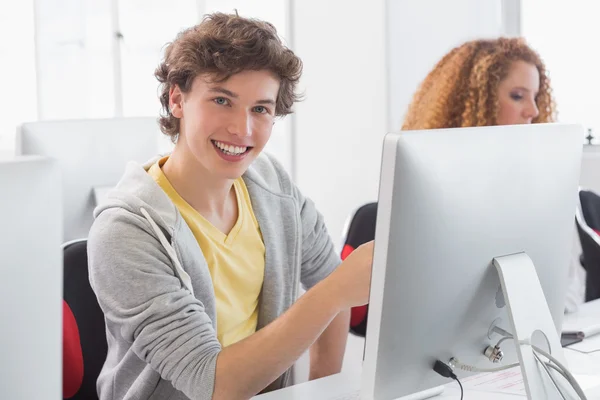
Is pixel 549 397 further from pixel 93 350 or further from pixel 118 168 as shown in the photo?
pixel 118 168

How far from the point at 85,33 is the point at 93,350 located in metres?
2.55

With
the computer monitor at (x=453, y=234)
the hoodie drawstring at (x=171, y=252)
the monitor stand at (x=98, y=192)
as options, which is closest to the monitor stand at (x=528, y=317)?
the computer monitor at (x=453, y=234)

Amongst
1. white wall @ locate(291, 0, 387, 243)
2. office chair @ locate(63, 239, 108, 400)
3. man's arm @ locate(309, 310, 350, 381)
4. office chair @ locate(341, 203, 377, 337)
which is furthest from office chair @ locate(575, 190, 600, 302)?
white wall @ locate(291, 0, 387, 243)

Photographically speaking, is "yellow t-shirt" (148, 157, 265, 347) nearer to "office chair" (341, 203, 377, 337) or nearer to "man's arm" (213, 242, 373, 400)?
"man's arm" (213, 242, 373, 400)

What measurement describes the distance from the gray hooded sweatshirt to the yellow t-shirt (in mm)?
46

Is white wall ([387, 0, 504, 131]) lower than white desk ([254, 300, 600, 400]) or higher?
higher

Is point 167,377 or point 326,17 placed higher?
point 326,17

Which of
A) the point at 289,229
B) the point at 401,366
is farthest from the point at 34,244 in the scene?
the point at 289,229

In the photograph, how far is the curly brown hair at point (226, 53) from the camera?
1434 mm

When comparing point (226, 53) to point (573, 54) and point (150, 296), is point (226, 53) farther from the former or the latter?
point (573, 54)

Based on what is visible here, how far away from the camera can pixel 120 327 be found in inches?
53.9

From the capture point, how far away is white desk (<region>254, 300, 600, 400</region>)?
4.24 ft

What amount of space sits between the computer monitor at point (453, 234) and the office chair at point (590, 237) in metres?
0.91

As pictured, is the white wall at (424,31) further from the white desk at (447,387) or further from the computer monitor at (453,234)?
the computer monitor at (453,234)
